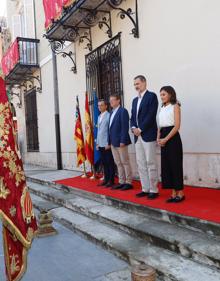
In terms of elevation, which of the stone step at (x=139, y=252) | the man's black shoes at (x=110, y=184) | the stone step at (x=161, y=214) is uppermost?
the man's black shoes at (x=110, y=184)

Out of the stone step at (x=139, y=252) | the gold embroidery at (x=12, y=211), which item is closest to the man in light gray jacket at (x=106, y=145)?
the stone step at (x=139, y=252)

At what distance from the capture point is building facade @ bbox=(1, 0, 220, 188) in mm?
4922

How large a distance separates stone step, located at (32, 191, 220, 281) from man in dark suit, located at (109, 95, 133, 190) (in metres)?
0.98

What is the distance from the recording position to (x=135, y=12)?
21.1 feet

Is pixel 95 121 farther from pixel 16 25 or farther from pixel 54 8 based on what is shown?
pixel 16 25

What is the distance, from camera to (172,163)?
428 centimetres

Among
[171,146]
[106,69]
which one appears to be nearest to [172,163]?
[171,146]

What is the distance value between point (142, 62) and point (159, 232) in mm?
3543

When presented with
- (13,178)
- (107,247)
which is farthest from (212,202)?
(13,178)

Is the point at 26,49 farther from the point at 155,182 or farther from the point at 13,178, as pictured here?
the point at 13,178

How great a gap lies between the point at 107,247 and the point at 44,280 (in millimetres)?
866

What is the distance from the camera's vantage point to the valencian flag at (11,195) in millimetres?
2131

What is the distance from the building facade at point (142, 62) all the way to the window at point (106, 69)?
0.06ft

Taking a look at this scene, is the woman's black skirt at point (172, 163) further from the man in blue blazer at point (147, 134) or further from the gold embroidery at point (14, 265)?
the gold embroidery at point (14, 265)
